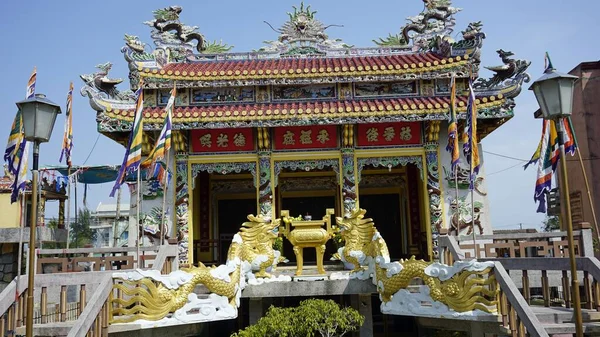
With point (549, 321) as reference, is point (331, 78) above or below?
above

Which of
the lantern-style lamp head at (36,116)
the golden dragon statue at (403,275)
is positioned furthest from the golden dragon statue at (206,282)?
the lantern-style lamp head at (36,116)

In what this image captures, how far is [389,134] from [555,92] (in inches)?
285

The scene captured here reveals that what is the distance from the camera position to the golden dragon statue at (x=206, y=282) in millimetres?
7293

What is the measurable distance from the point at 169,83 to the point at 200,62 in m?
2.35

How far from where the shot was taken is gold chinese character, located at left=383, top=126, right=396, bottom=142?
488 inches

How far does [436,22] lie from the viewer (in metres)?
14.0

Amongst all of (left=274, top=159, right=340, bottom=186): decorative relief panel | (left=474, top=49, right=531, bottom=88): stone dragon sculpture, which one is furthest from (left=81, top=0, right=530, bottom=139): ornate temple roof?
(left=274, top=159, right=340, bottom=186): decorative relief panel

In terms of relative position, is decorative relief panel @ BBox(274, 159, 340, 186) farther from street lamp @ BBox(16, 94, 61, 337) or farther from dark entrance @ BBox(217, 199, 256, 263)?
street lamp @ BBox(16, 94, 61, 337)

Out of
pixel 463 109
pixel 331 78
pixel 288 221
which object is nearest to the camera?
pixel 288 221

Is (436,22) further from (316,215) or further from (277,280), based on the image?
(277,280)

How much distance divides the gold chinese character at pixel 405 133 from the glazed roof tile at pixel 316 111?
71cm

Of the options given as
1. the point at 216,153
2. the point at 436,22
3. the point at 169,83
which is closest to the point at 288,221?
the point at 216,153

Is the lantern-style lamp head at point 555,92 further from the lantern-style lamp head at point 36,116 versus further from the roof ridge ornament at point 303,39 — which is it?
the roof ridge ornament at point 303,39

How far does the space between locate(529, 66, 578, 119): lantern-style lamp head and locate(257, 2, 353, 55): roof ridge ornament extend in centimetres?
946
